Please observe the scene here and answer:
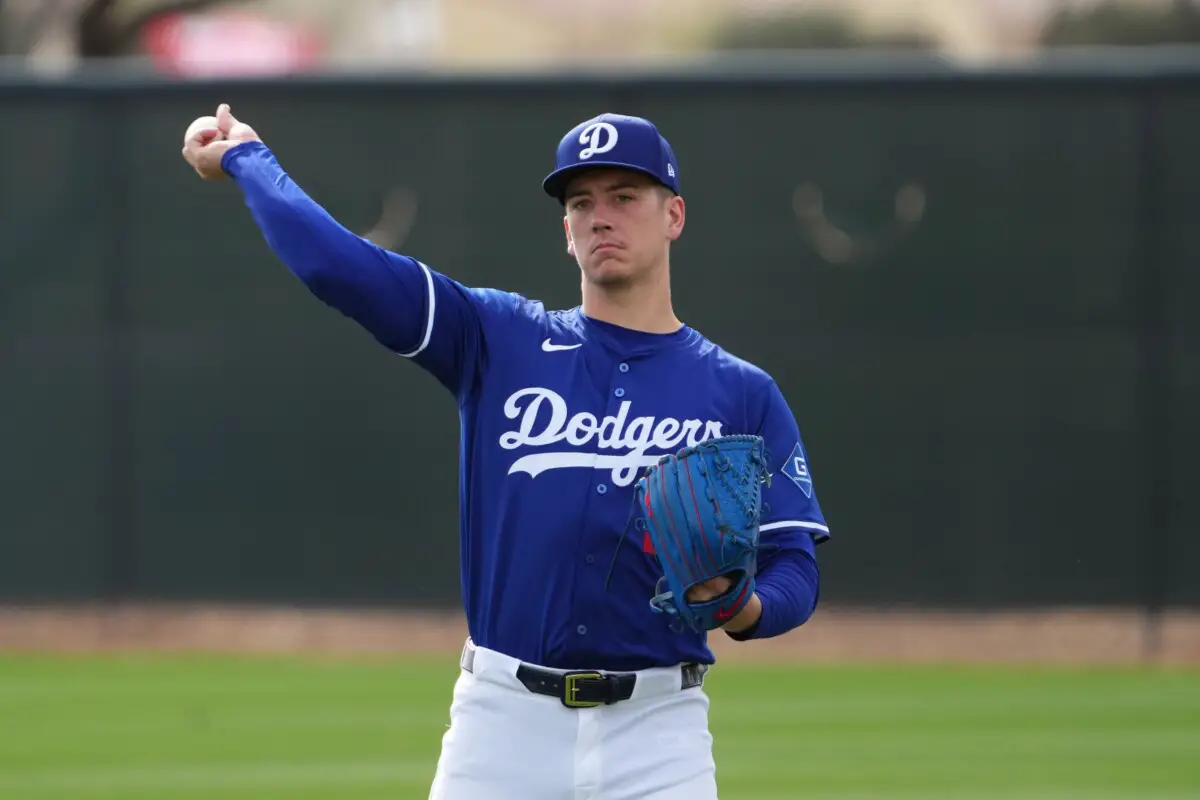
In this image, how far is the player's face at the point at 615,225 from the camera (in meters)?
3.49

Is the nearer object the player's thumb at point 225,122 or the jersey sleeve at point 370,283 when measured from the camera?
the jersey sleeve at point 370,283

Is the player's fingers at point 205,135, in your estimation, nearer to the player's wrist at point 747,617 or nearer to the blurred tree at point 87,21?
the player's wrist at point 747,617

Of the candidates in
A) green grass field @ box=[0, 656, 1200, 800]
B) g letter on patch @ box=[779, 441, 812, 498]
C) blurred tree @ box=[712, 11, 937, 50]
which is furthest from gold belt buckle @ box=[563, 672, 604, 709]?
blurred tree @ box=[712, 11, 937, 50]

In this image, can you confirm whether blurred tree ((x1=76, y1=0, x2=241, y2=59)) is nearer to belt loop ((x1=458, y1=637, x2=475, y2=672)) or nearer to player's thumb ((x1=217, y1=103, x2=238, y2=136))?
player's thumb ((x1=217, y1=103, x2=238, y2=136))

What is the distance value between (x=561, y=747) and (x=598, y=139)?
43.8 inches

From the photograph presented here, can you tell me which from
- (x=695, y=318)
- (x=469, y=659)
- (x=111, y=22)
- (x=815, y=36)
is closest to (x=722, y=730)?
(x=695, y=318)

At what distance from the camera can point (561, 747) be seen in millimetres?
3314

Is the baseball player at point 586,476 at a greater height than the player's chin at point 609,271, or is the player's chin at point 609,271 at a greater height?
the player's chin at point 609,271

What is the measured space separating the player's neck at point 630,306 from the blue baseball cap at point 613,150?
204mm

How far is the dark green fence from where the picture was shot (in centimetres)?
1087

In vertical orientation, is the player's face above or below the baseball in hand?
below

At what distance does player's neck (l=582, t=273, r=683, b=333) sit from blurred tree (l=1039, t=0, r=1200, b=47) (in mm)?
14395

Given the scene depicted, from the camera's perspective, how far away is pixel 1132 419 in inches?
428

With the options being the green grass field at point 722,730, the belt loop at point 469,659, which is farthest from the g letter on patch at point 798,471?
the green grass field at point 722,730
